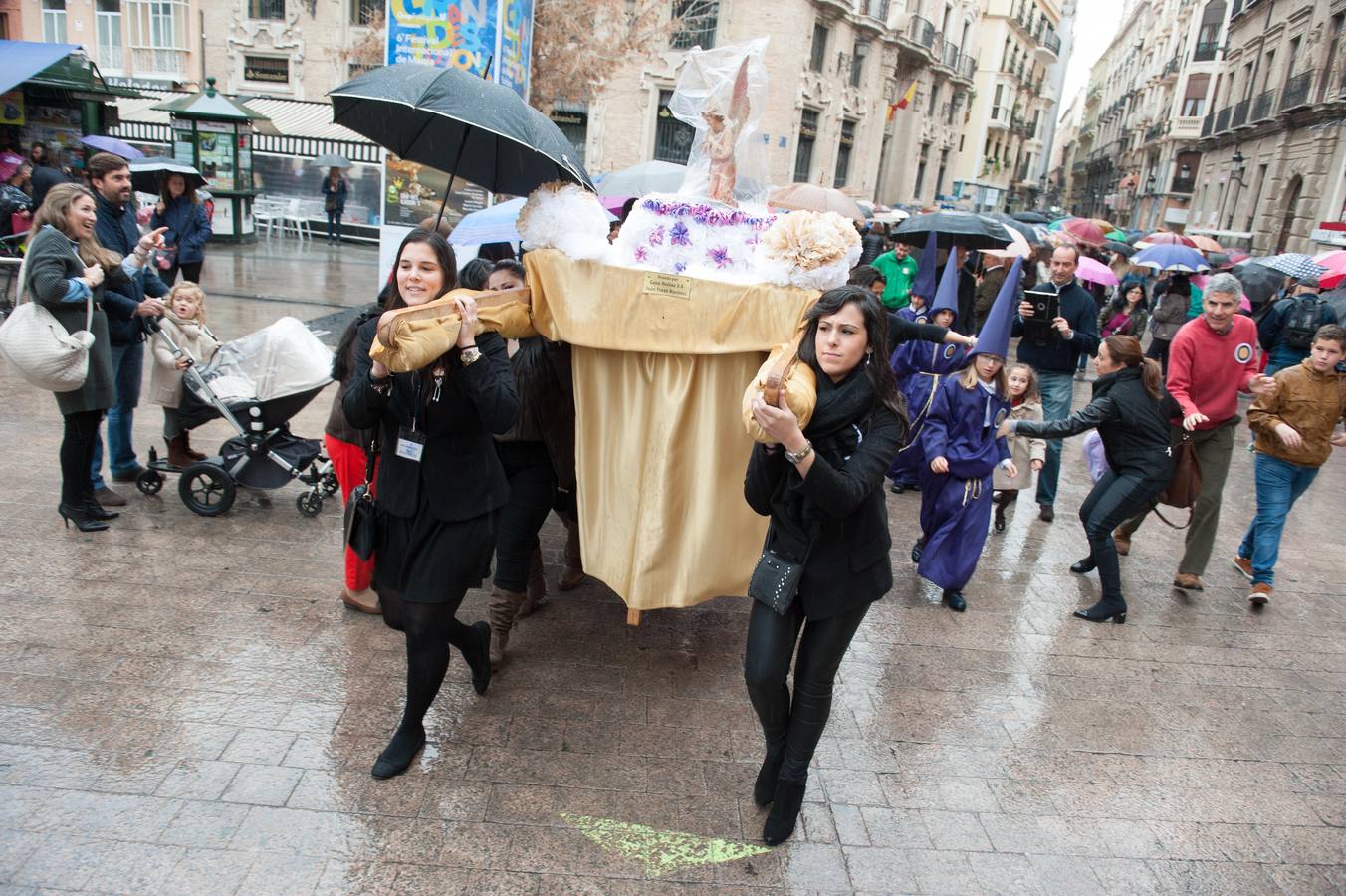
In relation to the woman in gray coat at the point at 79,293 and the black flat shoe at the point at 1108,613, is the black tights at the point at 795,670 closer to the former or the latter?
the black flat shoe at the point at 1108,613

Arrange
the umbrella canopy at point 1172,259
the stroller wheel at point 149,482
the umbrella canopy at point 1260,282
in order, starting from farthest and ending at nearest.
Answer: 1. the umbrella canopy at point 1260,282
2. the umbrella canopy at point 1172,259
3. the stroller wheel at point 149,482

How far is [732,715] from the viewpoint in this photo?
3809mm

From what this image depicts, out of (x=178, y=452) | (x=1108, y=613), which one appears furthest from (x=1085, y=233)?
(x=178, y=452)

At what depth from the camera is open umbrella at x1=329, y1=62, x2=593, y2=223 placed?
3.79 meters

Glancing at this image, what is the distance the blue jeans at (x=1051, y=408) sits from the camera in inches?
273

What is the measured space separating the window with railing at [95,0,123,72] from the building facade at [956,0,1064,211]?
37.0m

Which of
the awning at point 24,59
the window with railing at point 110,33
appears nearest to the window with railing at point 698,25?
the window with railing at point 110,33

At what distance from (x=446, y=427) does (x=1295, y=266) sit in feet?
38.6

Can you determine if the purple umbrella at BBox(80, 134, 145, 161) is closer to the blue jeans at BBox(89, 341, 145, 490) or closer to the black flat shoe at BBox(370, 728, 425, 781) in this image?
the blue jeans at BBox(89, 341, 145, 490)

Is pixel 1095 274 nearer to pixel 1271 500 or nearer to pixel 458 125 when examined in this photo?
pixel 1271 500

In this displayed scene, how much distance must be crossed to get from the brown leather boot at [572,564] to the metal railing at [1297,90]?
27.1 metres

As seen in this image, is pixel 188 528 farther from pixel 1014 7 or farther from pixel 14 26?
pixel 1014 7

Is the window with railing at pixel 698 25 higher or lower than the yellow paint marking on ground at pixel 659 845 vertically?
higher

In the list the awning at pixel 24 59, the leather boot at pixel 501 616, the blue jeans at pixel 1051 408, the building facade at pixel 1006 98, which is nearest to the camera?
the leather boot at pixel 501 616
